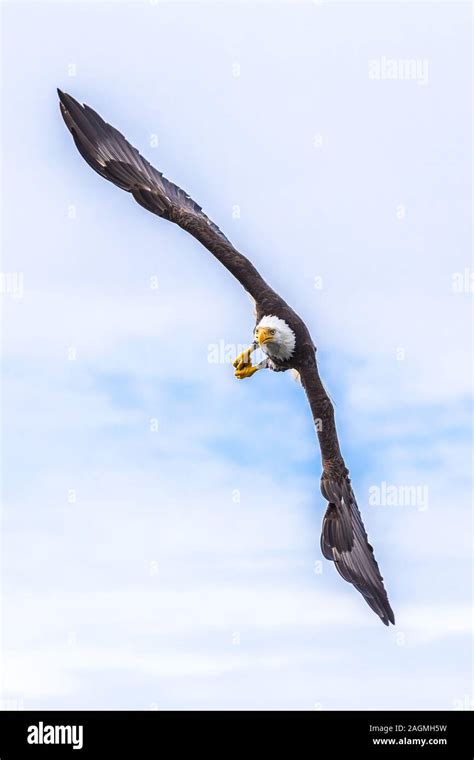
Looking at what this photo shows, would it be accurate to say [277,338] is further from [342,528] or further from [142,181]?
[142,181]

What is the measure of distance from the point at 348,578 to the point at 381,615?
0.68 m

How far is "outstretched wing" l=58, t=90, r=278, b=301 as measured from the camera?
2069 cm

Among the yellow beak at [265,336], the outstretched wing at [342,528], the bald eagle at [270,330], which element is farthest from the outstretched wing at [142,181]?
the outstretched wing at [342,528]

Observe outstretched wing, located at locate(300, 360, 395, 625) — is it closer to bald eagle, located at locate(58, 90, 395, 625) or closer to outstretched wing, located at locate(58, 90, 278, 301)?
bald eagle, located at locate(58, 90, 395, 625)

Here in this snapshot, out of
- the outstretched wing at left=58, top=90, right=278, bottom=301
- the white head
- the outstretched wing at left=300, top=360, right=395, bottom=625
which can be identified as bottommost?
the outstretched wing at left=300, top=360, right=395, bottom=625

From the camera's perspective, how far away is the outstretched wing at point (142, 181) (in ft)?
67.9

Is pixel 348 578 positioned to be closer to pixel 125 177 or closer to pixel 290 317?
pixel 290 317

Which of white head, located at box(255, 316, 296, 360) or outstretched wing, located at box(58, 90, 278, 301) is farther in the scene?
outstretched wing, located at box(58, 90, 278, 301)

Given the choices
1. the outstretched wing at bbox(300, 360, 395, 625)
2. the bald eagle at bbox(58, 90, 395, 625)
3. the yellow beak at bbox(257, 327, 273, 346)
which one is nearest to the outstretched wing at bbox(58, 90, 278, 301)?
the bald eagle at bbox(58, 90, 395, 625)

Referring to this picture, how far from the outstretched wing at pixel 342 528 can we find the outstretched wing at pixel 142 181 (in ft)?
7.98

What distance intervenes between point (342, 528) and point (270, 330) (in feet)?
10.2

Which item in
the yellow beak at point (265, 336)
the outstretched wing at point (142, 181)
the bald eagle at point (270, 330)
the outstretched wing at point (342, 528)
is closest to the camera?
the outstretched wing at point (342, 528)

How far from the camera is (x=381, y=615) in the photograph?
1775 cm

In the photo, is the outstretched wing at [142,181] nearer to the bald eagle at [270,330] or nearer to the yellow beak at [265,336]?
the bald eagle at [270,330]
